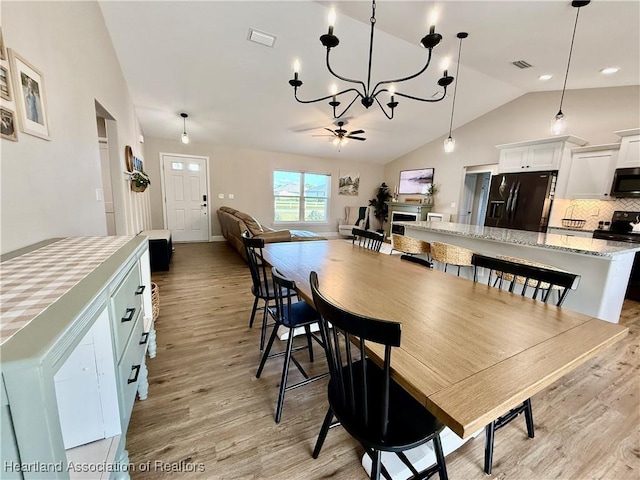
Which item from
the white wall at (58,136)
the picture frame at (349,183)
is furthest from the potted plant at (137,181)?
the picture frame at (349,183)

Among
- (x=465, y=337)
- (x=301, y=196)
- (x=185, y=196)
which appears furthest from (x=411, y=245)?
(x=185, y=196)

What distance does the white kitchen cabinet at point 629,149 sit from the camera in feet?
11.7

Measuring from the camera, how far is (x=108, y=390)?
98 cm

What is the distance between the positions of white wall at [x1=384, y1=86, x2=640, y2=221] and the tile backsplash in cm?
96

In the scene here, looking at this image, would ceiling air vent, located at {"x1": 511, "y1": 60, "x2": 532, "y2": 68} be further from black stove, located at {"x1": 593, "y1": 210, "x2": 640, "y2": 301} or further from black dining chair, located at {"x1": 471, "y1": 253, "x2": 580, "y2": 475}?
black dining chair, located at {"x1": 471, "y1": 253, "x2": 580, "y2": 475}

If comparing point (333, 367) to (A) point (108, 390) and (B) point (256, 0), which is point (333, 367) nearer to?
(A) point (108, 390)

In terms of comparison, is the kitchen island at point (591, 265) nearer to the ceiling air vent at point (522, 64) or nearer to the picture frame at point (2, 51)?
the ceiling air vent at point (522, 64)

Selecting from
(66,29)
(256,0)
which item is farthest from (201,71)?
(66,29)

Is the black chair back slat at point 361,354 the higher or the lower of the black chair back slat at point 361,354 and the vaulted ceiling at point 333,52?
the lower

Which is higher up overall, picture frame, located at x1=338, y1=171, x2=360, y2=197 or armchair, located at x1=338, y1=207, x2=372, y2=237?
picture frame, located at x1=338, y1=171, x2=360, y2=197

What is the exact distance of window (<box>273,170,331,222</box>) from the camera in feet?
24.8

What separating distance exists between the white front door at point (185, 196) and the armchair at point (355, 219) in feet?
12.9

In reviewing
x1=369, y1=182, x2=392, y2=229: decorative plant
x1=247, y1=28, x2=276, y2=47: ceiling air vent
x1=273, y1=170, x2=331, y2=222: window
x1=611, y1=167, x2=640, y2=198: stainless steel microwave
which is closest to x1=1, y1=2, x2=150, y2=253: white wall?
x1=247, y1=28, x2=276, y2=47: ceiling air vent

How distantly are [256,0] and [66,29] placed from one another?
1699 mm
